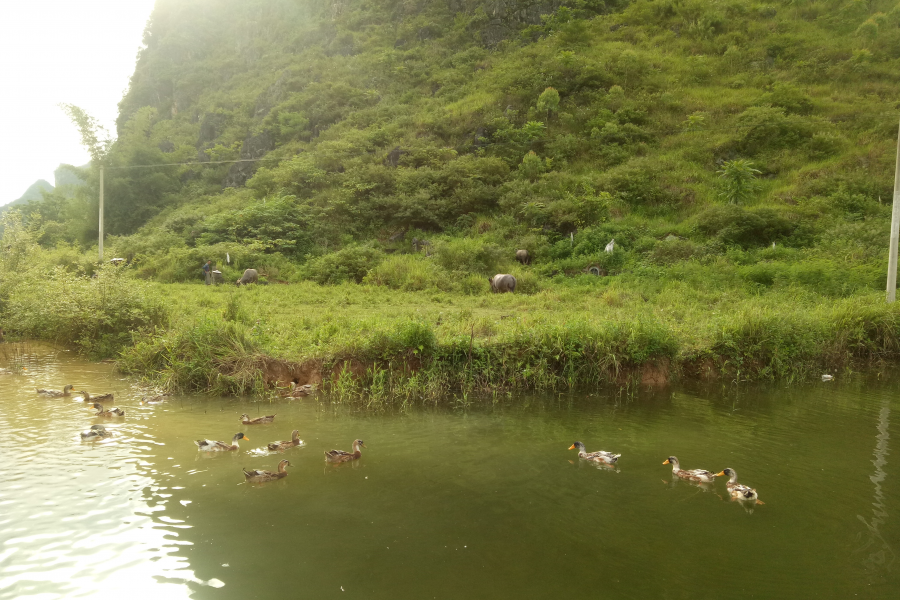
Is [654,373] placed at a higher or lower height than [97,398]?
higher

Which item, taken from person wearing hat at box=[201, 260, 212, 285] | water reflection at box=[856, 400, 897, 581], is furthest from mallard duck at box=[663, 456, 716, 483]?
person wearing hat at box=[201, 260, 212, 285]

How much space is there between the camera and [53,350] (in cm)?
1411

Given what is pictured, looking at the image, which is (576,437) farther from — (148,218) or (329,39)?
(329,39)

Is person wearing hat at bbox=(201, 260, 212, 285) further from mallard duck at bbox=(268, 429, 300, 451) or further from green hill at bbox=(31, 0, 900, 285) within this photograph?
mallard duck at bbox=(268, 429, 300, 451)

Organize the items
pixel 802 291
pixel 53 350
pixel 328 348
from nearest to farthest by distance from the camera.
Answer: pixel 328 348
pixel 53 350
pixel 802 291

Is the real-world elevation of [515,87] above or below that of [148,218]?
above

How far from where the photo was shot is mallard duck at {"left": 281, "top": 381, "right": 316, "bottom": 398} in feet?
33.3

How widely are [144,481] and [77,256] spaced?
27.6 m

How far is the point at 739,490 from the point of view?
6.18 meters

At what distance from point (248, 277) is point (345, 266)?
445cm

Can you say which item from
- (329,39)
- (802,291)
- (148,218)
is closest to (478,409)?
(802,291)

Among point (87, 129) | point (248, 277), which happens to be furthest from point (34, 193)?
point (248, 277)

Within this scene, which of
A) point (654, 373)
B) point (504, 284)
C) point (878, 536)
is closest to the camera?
point (878, 536)

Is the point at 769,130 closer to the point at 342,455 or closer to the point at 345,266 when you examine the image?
the point at 345,266
